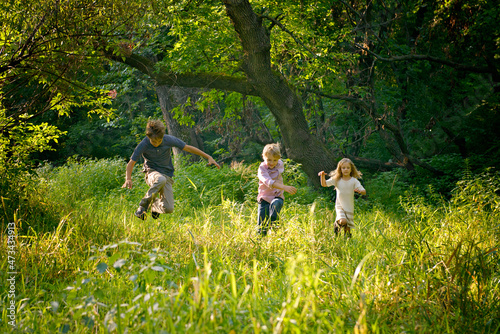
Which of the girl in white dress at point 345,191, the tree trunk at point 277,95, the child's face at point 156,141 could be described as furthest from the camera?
the tree trunk at point 277,95

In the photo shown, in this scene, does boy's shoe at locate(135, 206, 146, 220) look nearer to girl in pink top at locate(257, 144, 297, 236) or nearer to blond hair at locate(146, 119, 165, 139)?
blond hair at locate(146, 119, 165, 139)

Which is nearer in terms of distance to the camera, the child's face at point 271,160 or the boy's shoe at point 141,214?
the child's face at point 271,160

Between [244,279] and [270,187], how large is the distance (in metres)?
2.79

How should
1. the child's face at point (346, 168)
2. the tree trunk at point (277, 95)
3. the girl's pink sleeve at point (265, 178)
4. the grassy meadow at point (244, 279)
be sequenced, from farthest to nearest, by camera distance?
the tree trunk at point (277, 95) < the child's face at point (346, 168) < the girl's pink sleeve at point (265, 178) < the grassy meadow at point (244, 279)

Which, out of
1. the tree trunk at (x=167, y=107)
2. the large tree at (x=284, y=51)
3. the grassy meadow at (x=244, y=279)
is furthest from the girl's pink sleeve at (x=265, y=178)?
the tree trunk at (x=167, y=107)

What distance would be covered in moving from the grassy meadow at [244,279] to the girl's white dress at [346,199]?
0.31 metres

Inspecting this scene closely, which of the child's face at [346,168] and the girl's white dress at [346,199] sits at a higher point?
the child's face at [346,168]

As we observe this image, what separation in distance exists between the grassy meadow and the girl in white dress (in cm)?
23

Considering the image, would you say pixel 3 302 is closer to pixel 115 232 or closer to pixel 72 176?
pixel 115 232

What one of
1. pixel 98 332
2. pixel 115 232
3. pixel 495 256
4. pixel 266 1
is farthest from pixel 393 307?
pixel 266 1

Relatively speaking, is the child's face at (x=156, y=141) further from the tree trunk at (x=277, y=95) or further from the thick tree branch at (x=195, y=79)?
the thick tree branch at (x=195, y=79)

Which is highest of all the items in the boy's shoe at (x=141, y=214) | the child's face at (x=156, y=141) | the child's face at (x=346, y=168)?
the child's face at (x=156, y=141)

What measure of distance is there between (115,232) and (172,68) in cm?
560

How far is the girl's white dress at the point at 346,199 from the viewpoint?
224 inches
